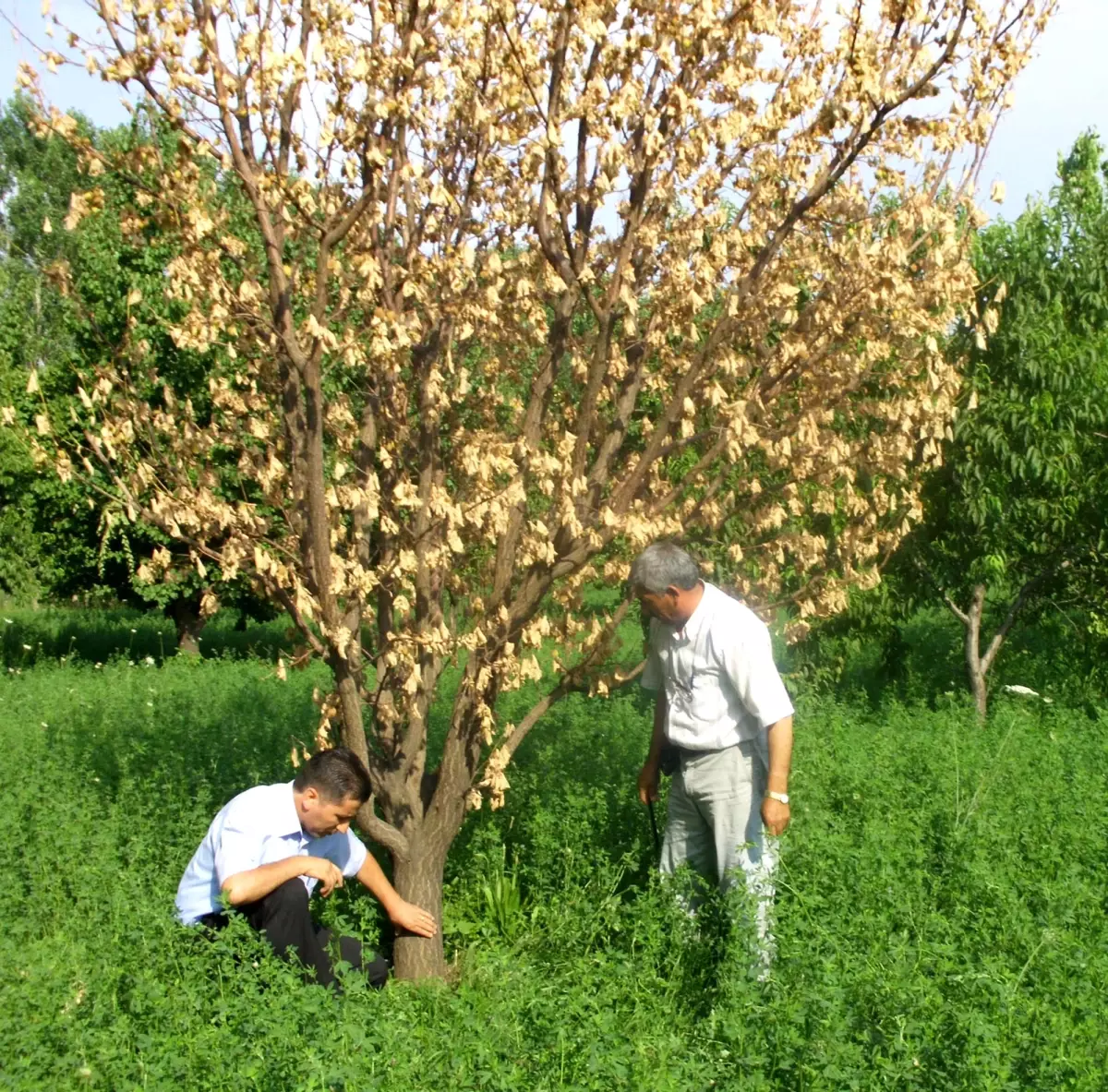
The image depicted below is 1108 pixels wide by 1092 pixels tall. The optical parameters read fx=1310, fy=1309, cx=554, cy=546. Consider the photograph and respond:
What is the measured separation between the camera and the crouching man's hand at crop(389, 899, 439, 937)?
17.7 ft

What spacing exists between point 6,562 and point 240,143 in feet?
74.4

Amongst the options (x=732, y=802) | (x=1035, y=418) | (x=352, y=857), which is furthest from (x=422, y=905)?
(x=1035, y=418)

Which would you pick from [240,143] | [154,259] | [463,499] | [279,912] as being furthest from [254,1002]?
[154,259]

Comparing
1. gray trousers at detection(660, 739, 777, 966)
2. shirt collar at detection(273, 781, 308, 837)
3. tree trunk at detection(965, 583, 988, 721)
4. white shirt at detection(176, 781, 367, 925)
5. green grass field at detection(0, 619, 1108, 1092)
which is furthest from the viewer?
tree trunk at detection(965, 583, 988, 721)

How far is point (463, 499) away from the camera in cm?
551

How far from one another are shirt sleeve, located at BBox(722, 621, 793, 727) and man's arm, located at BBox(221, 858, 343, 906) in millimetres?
1723

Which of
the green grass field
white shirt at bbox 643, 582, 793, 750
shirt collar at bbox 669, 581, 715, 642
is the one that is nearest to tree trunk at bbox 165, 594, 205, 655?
the green grass field

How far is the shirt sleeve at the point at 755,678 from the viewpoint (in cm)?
503

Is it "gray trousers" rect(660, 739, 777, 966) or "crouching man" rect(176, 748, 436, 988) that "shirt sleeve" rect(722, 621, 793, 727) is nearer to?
"gray trousers" rect(660, 739, 777, 966)

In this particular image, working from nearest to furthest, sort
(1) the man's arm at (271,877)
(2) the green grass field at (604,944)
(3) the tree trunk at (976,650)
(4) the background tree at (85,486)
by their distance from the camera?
(2) the green grass field at (604,944)
(1) the man's arm at (271,877)
(3) the tree trunk at (976,650)
(4) the background tree at (85,486)

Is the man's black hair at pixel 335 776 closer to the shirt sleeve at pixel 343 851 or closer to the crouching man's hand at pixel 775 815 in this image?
the shirt sleeve at pixel 343 851

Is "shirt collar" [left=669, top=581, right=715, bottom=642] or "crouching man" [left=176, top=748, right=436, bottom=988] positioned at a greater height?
"shirt collar" [left=669, top=581, right=715, bottom=642]

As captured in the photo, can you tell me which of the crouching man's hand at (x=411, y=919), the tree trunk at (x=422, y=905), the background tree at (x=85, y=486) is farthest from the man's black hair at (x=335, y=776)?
the background tree at (x=85, y=486)

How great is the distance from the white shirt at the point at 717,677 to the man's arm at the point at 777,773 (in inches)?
1.9
